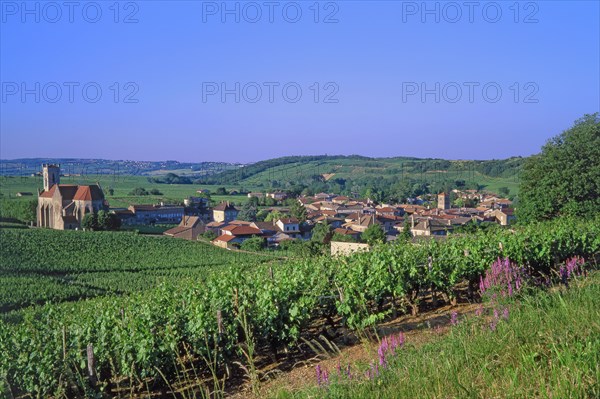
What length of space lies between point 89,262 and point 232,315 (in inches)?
1570

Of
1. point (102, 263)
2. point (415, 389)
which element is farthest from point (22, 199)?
point (415, 389)

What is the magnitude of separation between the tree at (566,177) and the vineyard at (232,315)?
1165 cm

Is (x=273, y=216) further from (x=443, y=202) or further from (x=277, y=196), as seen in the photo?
(x=277, y=196)

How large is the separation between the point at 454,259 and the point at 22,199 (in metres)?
82.3

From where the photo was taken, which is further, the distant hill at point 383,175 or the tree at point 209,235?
the distant hill at point 383,175

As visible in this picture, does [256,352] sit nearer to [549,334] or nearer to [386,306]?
[386,306]

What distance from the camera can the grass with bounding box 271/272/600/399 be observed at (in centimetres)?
279

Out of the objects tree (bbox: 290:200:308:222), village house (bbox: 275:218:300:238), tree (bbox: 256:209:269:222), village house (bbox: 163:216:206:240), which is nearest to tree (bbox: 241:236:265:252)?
village house (bbox: 163:216:206:240)

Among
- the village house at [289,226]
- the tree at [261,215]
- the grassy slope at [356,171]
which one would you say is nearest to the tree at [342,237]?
the village house at [289,226]

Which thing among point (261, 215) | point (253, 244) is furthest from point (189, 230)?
point (261, 215)

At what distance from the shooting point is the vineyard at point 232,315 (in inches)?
248

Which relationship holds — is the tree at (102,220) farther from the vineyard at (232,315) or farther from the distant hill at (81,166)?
the vineyard at (232,315)

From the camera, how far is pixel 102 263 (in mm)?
42750

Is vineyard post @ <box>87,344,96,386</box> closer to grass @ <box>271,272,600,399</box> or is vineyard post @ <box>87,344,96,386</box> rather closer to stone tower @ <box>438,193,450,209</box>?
grass @ <box>271,272,600,399</box>
